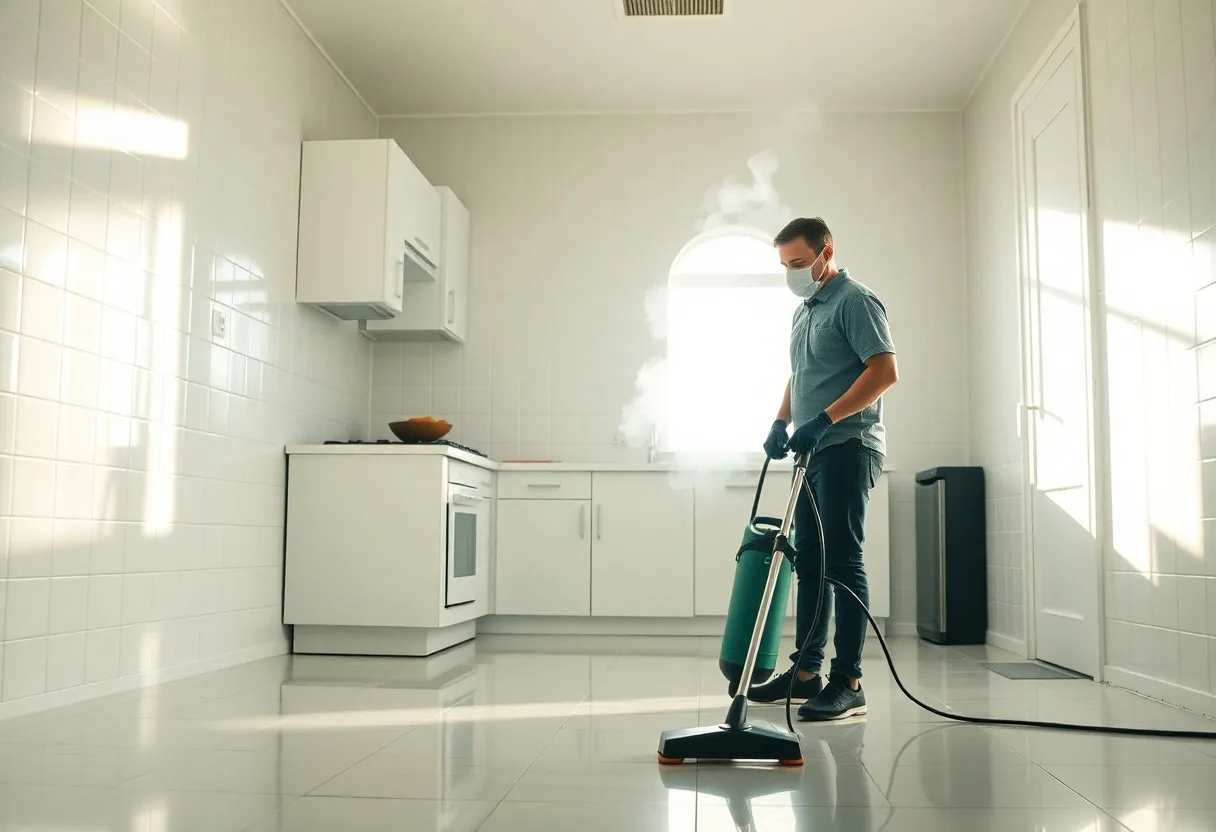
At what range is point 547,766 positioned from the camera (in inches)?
90.0

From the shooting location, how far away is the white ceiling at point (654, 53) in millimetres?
4965

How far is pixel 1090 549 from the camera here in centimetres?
395

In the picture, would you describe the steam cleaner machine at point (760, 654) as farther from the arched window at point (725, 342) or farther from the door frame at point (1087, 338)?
the arched window at point (725, 342)

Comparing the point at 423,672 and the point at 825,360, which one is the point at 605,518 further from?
the point at 825,360

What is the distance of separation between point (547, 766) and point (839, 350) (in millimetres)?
1431

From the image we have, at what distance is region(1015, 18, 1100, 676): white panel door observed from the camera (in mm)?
4023

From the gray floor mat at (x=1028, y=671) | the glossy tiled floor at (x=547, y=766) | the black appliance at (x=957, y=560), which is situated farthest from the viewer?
the black appliance at (x=957, y=560)

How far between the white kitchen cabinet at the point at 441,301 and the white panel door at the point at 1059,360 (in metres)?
2.80

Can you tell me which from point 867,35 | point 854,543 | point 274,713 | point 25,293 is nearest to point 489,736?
point 274,713

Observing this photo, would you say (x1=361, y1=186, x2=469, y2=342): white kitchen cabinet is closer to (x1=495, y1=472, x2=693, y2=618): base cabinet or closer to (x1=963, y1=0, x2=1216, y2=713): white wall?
(x1=495, y1=472, x2=693, y2=618): base cabinet

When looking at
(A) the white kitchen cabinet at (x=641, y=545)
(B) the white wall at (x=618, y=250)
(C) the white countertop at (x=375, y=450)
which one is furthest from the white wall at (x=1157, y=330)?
(C) the white countertop at (x=375, y=450)

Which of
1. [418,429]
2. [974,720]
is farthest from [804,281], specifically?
[418,429]

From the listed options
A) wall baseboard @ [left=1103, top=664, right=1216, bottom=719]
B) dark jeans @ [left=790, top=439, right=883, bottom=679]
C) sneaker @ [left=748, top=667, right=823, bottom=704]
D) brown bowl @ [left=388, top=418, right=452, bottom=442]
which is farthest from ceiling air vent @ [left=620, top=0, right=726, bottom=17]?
wall baseboard @ [left=1103, top=664, right=1216, bottom=719]

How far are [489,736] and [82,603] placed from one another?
144 centimetres
